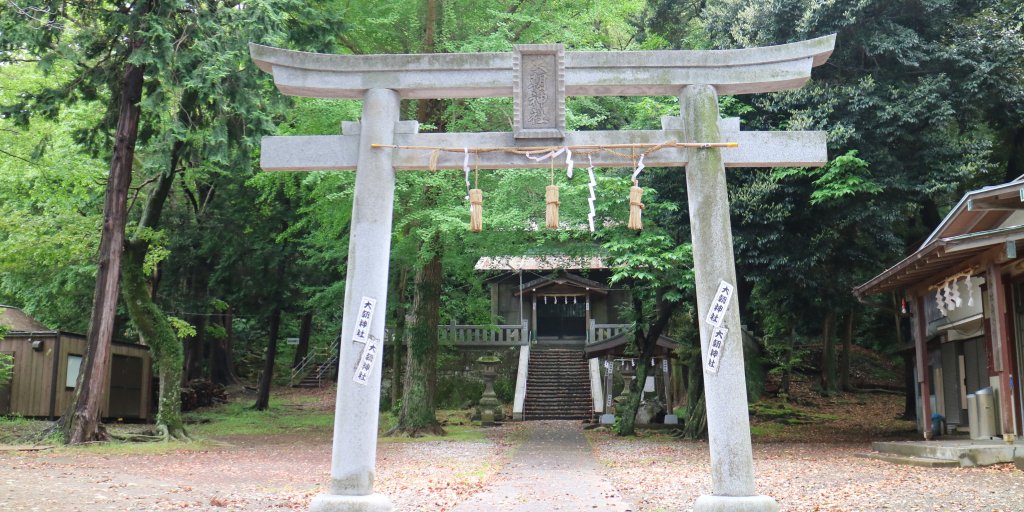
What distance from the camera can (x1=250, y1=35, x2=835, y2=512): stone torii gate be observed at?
336 inches

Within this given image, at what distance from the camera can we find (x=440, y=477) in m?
13.3

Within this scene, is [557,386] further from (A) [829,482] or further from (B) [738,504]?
(B) [738,504]

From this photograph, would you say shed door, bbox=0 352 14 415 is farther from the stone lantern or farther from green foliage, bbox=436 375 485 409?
green foliage, bbox=436 375 485 409

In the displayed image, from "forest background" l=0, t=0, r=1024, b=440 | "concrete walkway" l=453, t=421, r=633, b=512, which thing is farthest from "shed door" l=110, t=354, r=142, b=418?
"concrete walkway" l=453, t=421, r=633, b=512

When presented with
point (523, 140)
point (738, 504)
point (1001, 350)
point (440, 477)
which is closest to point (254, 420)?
point (440, 477)

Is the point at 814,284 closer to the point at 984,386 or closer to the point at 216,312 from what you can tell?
the point at 984,386

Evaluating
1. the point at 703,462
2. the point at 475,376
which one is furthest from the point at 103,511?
the point at 475,376

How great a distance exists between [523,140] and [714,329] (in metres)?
2.88

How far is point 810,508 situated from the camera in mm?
9312

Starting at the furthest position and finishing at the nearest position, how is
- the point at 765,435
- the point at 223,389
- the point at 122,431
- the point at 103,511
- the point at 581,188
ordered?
1. the point at 223,389
2. the point at 765,435
3. the point at 122,431
4. the point at 581,188
5. the point at 103,511

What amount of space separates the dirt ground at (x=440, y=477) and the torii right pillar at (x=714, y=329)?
1541mm

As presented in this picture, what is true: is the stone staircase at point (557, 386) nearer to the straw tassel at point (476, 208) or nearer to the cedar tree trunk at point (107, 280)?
the cedar tree trunk at point (107, 280)

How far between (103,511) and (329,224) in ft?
36.1

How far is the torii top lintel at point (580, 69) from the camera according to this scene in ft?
29.9
